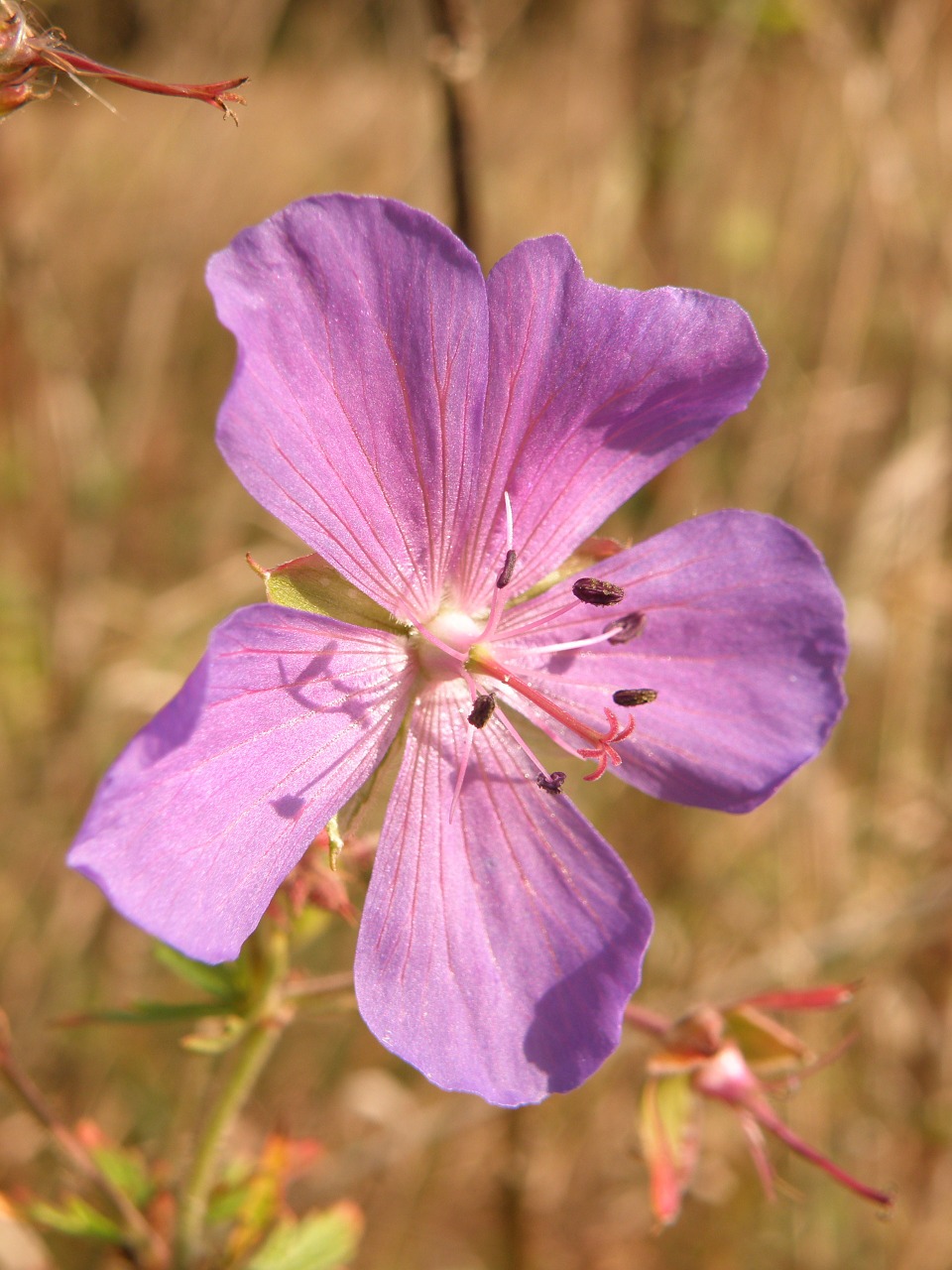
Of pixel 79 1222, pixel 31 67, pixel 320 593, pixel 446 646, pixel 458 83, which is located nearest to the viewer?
pixel 31 67

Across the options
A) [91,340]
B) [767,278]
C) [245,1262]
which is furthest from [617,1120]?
[91,340]

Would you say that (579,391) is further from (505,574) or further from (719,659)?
(719,659)

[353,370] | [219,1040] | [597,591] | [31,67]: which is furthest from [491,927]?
[31,67]

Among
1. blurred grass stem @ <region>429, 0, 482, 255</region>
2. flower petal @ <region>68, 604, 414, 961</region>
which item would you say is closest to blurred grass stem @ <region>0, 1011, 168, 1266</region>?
flower petal @ <region>68, 604, 414, 961</region>

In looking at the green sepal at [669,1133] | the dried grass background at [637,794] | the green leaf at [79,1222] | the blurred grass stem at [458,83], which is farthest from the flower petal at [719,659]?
the dried grass background at [637,794]

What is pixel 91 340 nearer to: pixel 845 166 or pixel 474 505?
pixel 845 166

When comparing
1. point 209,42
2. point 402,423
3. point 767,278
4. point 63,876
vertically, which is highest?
point 209,42

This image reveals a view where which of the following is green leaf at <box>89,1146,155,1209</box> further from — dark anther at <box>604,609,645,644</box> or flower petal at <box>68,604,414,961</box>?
dark anther at <box>604,609,645,644</box>
